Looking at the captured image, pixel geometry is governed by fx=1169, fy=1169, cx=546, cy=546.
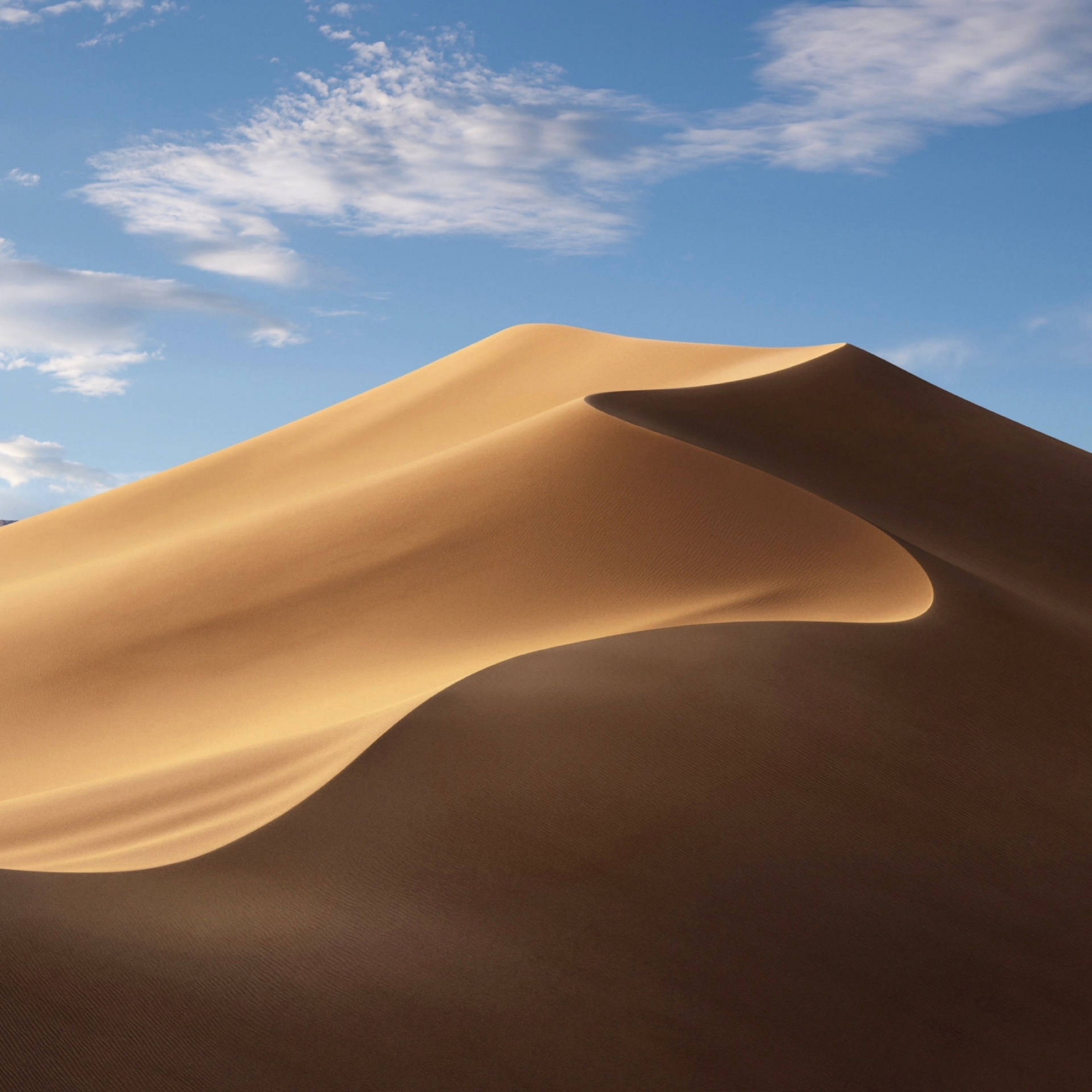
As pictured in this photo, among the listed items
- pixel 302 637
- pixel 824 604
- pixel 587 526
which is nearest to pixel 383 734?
pixel 824 604

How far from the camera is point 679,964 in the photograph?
5281mm

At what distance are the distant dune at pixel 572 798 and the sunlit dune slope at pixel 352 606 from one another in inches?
2.4

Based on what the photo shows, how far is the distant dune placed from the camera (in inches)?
184

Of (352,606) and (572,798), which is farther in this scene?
(352,606)

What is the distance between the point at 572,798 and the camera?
6.37 meters

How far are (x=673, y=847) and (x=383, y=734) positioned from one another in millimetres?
1869

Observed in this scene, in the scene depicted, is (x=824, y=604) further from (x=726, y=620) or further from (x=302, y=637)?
(x=302, y=637)

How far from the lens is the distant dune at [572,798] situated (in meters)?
4.67

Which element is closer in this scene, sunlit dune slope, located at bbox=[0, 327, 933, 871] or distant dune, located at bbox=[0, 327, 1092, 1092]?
distant dune, located at bbox=[0, 327, 1092, 1092]

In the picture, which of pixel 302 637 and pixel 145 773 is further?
pixel 302 637

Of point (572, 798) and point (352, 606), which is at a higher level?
point (352, 606)

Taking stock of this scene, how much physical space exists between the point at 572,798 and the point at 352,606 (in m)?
6.84

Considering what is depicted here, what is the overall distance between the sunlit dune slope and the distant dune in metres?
0.06

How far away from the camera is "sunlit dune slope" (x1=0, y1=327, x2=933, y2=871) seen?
7.73 m
